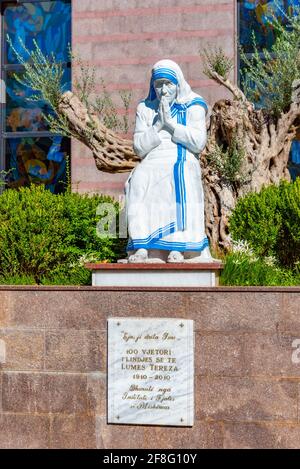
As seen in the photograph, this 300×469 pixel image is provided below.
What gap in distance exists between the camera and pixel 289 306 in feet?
27.8

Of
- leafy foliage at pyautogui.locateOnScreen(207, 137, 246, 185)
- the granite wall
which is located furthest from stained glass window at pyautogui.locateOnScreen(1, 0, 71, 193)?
the granite wall

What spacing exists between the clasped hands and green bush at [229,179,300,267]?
2.08 meters

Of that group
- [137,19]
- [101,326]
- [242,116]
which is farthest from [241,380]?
[137,19]

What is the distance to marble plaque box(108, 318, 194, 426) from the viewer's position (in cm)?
860

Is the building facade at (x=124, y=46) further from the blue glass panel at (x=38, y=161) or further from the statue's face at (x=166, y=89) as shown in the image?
the statue's face at (x=166, y=89)

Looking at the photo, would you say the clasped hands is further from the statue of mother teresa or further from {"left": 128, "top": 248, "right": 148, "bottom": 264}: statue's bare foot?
{"left": 128, "top": 248, "right": 148, "bottom": 264}: statue's bare foot

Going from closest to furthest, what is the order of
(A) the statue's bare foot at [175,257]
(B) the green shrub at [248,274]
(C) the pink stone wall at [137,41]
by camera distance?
1. (A) the statue's bare foot at [175,257]
2. (B) the green shrub at [248,274]
3. (C) the pink stone wall at [137,41]

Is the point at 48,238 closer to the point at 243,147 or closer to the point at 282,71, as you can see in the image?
the point at 243,147

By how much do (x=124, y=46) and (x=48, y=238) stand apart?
4.87m

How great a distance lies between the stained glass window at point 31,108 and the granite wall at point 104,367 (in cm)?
678

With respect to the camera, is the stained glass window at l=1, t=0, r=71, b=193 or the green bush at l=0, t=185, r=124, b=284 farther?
the stained glass window at l=1, t=0, r=71, b=193

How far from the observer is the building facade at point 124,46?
14.1 metres

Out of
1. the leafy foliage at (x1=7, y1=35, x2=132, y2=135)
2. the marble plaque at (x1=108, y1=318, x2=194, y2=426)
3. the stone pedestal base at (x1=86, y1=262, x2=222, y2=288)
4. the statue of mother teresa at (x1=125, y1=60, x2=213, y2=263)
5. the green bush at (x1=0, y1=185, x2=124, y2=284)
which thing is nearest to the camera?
the marble plaque at (x1=108, y1=318, x2=194, y2=426)

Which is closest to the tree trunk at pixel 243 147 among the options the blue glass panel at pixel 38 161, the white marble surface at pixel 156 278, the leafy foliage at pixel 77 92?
the leafy foliage at pixel 77 92
